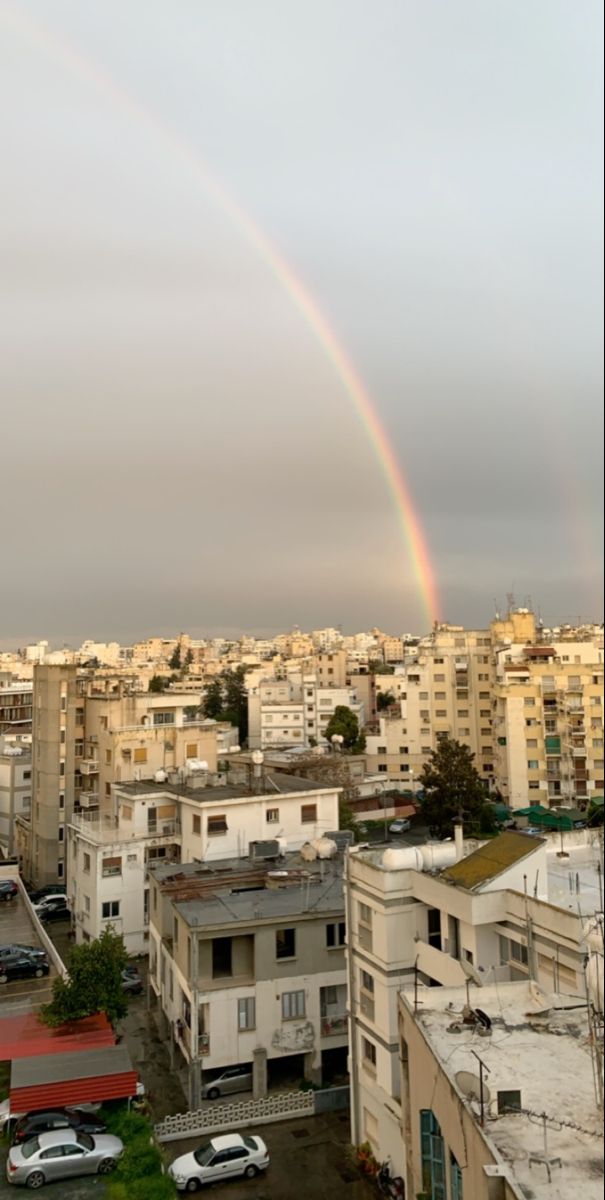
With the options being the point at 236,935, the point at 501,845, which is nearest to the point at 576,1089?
the point at 501,845

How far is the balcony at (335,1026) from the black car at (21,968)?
7558mm

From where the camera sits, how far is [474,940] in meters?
10.9

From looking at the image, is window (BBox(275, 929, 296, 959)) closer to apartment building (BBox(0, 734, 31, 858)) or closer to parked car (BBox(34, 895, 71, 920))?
parked car (BBox(34, 895, 71, 920))

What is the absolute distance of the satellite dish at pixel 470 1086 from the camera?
6145 mm

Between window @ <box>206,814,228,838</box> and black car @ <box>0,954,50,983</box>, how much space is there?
464cm

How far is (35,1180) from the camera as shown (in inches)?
461

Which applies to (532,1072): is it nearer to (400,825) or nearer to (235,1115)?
(235,1115)

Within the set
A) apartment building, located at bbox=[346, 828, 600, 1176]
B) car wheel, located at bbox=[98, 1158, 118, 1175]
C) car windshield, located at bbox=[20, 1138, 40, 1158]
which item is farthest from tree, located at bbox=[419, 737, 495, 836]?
car windshield, located at bbox=[20, 1138, 40, 1158]

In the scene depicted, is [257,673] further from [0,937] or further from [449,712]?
[0,937]

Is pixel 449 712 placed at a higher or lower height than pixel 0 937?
higher

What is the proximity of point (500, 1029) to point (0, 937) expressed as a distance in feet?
56.9

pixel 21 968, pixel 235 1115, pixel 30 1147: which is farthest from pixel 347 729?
pixel 30 1147

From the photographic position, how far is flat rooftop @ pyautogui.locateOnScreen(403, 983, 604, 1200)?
5262mm

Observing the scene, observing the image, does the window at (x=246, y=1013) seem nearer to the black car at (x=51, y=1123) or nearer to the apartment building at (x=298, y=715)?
the black car at (x=51, y=1123)
